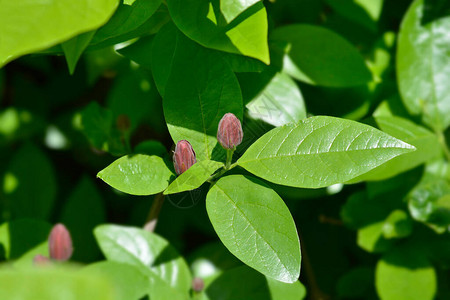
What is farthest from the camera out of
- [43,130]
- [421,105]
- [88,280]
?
[43,130]

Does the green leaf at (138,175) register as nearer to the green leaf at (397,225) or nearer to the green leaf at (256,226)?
the green leaf at (256,226)

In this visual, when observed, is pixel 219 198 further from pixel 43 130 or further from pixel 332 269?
pixel 43 130

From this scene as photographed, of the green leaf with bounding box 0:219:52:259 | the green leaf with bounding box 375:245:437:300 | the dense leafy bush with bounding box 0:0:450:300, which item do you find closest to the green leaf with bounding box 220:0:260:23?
the dense leafy bush with bounding box 0:0:450:300

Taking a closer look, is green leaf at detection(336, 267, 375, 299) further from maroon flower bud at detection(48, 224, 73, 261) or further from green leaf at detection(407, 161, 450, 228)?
maroon flower bud at detection(48, 224, 73, 261)

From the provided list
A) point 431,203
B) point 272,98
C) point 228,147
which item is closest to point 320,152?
point 228,147

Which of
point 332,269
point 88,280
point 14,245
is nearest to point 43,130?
point 14,245

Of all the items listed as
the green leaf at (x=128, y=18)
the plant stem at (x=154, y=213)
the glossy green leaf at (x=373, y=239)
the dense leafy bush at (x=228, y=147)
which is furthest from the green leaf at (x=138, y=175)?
the glossy green leaf at (x=373, y=239)
